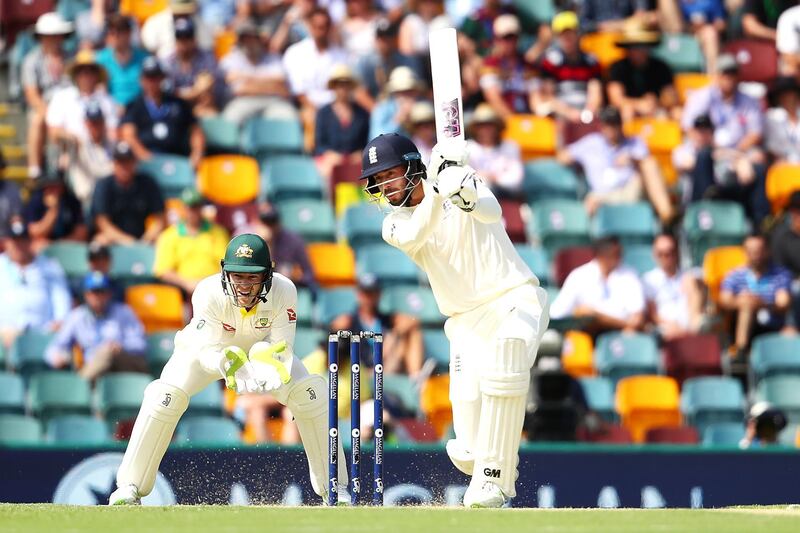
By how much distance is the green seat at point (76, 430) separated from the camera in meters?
10.8

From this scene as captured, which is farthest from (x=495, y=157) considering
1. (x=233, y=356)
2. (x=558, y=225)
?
(x=233, y=356)

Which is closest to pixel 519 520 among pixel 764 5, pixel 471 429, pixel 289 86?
pixel 471 429

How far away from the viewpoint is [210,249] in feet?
40.1

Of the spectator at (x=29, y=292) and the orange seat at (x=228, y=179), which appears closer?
the spectator at (x=29, y=292)

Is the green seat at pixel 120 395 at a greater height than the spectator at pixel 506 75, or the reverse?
the spectator at pixel 506 75

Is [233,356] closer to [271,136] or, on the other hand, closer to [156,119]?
[156,119]

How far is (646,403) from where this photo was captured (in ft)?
39.5

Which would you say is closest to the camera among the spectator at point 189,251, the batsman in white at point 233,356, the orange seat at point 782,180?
the batsman in white at point 233,356

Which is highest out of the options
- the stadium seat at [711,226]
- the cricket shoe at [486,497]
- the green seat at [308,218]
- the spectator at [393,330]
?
the green seat at [308,218]

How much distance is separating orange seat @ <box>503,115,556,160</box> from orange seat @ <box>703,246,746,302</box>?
5.77 ft

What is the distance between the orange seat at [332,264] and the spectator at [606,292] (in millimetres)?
1621

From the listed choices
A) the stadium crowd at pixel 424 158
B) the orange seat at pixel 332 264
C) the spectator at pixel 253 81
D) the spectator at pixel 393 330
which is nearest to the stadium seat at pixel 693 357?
the stadium crowd at pixel 424 158

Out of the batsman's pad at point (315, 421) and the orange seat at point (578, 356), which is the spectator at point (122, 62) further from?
the batsman's pad at point (315, 421)

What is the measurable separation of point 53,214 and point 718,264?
5318mm
